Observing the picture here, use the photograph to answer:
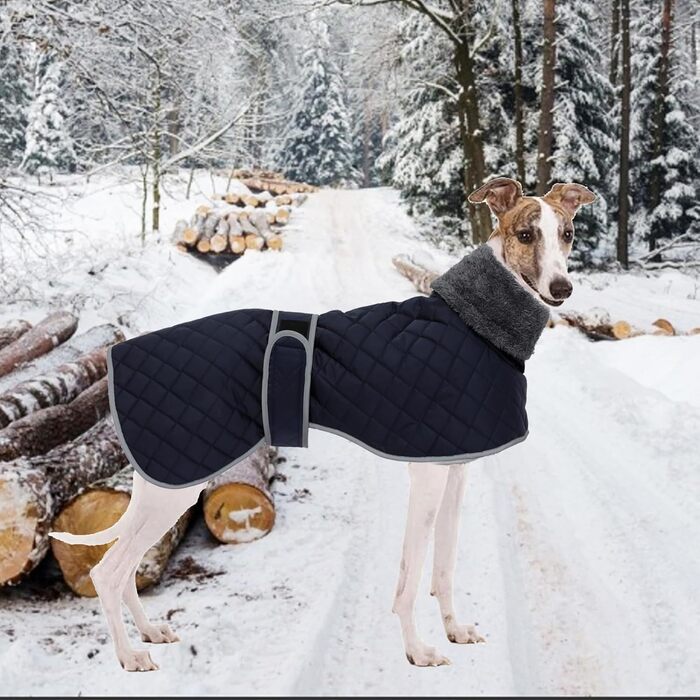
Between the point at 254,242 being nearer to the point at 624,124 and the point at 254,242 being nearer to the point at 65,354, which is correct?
the point at 624,124

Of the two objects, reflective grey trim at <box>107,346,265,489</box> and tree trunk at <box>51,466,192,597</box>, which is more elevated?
reflective grey trim at <box>107,346,265,489</box>

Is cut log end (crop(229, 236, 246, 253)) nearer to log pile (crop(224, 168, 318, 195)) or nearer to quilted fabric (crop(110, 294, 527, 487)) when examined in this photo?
quilted fabric (crop(110, 294, 527, 487))

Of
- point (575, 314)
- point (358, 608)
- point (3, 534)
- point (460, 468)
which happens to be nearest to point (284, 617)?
point (358, 608)

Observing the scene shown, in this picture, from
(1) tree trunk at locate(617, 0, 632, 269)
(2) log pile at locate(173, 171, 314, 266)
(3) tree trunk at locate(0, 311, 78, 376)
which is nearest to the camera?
(3) tree trunk at locate(0, 311, 78, 376)

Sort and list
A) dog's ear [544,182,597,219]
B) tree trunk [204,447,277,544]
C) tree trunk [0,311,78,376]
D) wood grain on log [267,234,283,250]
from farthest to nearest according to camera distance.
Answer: wood grain on log [267,234,283,250] < tree trunk [0,311,78,376] < tree trunk [204,447,277,544] < dog's ear [544,182,597,219]

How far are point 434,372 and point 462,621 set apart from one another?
138 centimetres

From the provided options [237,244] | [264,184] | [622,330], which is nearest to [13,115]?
[264,184]

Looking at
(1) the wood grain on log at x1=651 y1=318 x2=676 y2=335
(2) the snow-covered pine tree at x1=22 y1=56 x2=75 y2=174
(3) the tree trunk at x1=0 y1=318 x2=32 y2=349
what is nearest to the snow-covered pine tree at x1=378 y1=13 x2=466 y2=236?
(1) the wood grain on log at x1=651 y1=318 x2=676 y2=335

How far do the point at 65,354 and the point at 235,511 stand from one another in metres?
3.10

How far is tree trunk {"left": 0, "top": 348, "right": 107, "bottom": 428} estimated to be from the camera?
4.20 metres

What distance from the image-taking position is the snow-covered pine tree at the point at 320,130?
130 ft

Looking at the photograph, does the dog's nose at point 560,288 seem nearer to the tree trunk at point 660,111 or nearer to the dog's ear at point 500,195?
the dog's ear at point 500,195

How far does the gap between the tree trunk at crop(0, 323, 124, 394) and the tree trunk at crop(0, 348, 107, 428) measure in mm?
195

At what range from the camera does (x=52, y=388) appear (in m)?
4.62
